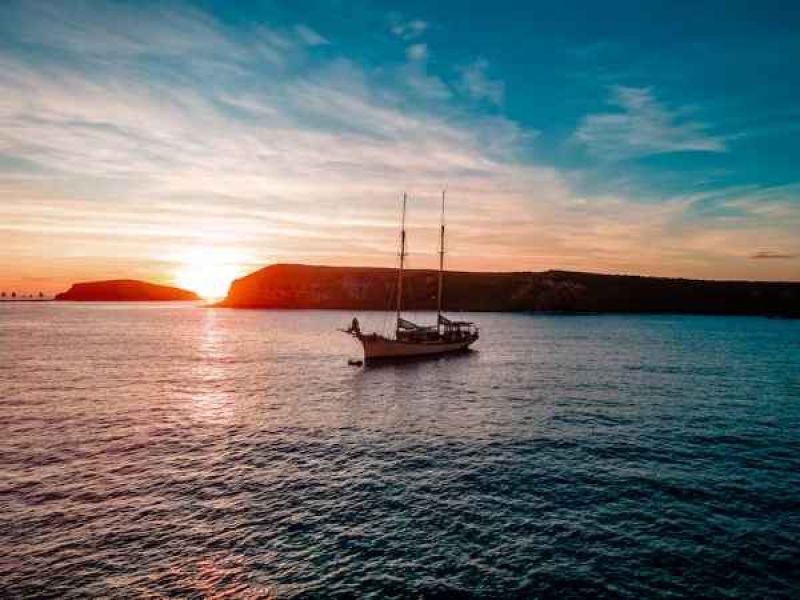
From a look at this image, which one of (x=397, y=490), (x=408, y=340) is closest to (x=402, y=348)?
(x=408, y=340)

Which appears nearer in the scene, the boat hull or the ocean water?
the ocean water

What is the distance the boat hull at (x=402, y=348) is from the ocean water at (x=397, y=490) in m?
21.0

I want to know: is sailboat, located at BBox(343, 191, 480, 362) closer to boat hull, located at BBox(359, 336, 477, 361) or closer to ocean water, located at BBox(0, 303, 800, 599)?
boat hull, located at BBox(359, 336, 477, 361)

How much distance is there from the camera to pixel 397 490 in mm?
26344

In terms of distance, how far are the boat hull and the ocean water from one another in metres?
21.0

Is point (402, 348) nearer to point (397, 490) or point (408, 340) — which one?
point (408, 340)

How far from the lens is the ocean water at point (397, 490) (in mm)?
18422

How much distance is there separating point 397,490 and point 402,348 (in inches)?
2217

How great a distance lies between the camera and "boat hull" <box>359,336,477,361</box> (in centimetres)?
7763

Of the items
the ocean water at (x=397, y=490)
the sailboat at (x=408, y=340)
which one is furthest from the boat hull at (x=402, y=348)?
the ocean water at (x=397, y=490)

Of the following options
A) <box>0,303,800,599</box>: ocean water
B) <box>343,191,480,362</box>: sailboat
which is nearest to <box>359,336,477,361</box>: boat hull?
<box>343,191,480,362</box>: sailboat

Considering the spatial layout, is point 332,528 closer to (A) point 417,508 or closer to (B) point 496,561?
(A) point 417,508

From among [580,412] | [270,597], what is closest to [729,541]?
[270,597]

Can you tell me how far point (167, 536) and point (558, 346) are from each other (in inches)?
3777
